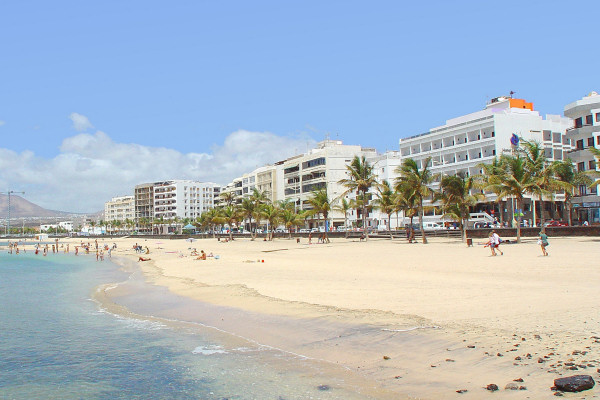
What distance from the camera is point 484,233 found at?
165 feet

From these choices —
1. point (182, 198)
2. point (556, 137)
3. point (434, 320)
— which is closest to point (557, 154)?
point (556, 137)

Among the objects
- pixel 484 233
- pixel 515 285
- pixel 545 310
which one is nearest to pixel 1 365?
pixel 545 310

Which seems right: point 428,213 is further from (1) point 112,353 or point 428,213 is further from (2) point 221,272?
(1) point 112,353

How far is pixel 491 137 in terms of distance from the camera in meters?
69.7

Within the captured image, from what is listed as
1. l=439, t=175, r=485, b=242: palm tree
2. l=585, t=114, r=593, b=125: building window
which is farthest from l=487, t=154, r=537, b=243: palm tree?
l=585, t=114, r=593, b=125: building window

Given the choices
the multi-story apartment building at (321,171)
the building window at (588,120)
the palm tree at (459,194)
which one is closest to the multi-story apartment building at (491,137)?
the building window at (588,120)

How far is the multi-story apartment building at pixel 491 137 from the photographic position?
69000 millimetres

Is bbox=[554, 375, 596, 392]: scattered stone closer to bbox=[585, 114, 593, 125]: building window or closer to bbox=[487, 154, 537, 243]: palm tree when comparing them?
bbox=[487, 154, 537, 243]: palm tree

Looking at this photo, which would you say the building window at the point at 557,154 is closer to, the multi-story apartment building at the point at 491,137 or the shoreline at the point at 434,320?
the multi-story apartment building at the point at 491,137

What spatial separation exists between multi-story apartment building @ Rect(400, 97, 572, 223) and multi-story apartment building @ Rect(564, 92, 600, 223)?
20.4 feet

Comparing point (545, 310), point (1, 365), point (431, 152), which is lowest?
point (1, 365)

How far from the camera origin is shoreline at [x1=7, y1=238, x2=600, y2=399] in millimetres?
7953

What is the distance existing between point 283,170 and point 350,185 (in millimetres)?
65886

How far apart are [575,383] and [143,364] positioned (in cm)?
816
